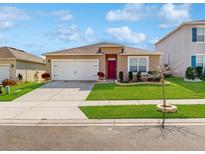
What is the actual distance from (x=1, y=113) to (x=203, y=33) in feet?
71.6

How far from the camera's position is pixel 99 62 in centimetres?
2388

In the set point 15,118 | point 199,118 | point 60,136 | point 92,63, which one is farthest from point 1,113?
point 92,63

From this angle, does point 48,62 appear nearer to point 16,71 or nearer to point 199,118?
point 16,71

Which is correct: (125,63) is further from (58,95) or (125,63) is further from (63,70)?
(58,95)

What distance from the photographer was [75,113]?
9.85m

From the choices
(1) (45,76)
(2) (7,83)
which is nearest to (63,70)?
(1) (45,76)

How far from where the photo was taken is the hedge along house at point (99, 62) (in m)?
23.0

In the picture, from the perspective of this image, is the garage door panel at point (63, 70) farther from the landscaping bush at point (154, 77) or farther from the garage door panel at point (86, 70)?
the landscaping bush at point (154, 77)

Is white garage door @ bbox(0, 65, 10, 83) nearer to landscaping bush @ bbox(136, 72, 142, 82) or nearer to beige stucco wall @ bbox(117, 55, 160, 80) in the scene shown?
beige stucco wall @ bbox(117, 55, 160, 80)

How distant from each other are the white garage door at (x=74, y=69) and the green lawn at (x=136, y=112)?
13.8 m

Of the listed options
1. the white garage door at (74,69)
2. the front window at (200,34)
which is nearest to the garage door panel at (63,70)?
the white garage door at (74,69)

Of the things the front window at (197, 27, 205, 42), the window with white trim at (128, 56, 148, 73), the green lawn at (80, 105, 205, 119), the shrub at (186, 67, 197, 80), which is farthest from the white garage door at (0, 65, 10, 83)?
the front window at (197, 27, 205, 42)

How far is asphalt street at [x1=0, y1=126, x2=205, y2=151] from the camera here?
5.87 m

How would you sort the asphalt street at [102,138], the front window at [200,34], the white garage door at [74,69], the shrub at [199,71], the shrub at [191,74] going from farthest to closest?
the front window at [200,34], the white garage door at [74,69], the shrub at [199,71], the shrub at [191,74], the asphalt street at [102,138]
